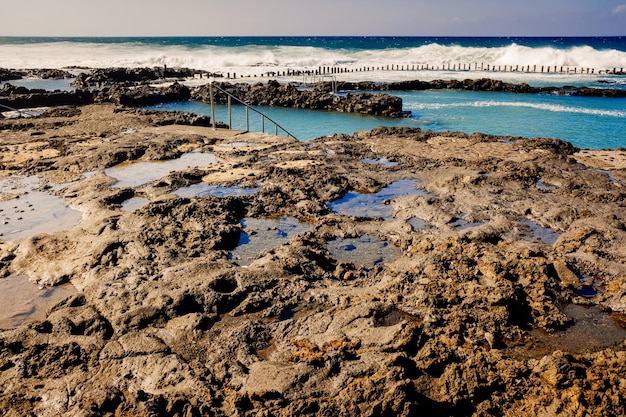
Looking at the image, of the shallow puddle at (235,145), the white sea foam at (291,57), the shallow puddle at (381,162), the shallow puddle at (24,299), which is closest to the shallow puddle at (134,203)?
the shallow puddle at (24,299)

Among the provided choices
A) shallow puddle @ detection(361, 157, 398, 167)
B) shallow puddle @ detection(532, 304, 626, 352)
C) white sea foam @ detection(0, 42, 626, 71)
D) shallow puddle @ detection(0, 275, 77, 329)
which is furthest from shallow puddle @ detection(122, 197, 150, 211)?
white sea foam @ detection(0, 42, 626, 71)

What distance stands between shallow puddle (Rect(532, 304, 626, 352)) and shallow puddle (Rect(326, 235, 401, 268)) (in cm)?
214

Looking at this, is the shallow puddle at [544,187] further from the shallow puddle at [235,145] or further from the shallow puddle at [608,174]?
the shallow puddle at [235,145]

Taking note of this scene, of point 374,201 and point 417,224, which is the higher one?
point 374,201

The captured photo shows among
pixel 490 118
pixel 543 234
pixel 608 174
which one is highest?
pixel 490 118

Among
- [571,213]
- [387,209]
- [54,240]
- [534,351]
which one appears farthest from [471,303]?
[54,240]

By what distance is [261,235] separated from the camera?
6.78 metres

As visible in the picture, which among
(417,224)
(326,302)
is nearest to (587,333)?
(326,302)

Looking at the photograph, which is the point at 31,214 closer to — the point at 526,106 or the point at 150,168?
the point at 150,168

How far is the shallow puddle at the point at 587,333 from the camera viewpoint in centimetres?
435

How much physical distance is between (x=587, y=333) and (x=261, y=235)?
172 inches

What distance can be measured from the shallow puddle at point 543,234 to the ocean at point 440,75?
10.6 meters

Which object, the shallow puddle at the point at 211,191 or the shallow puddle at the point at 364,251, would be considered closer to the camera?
the shallow puddle at the point at 364,251

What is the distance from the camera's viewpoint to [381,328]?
4.32m
